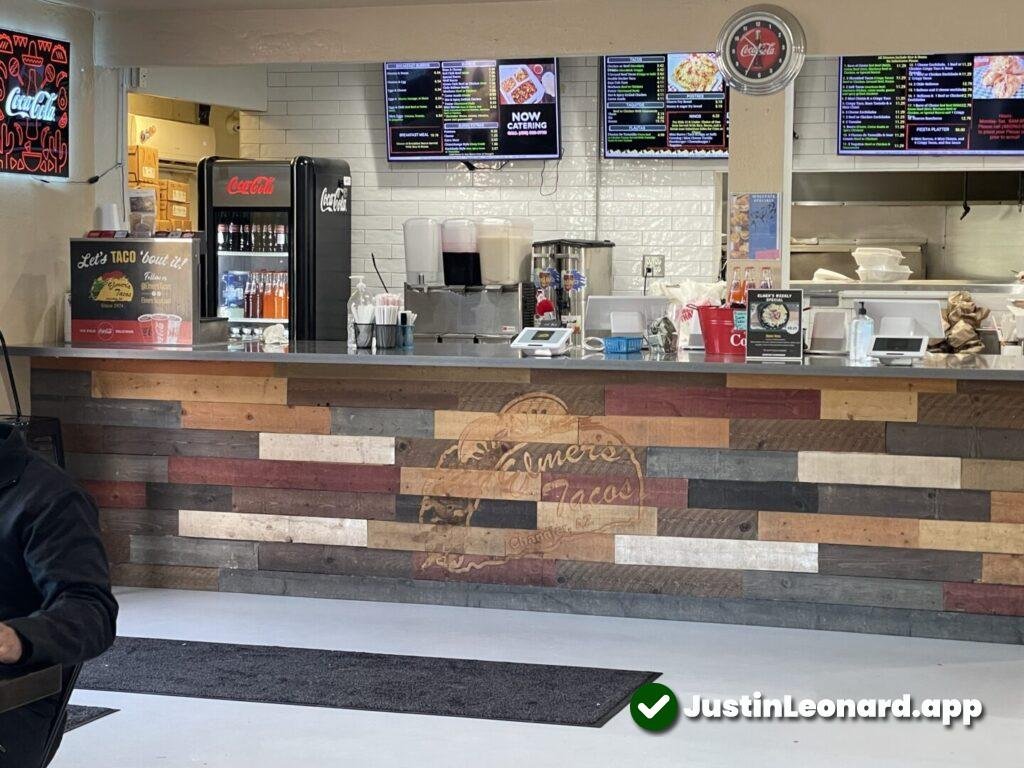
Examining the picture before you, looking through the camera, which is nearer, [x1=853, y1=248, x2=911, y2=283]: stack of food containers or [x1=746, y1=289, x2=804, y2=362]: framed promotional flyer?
[x1=746, y1=289, x2=804, y2=362]: framed promotional flyer

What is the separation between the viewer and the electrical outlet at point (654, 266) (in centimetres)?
884

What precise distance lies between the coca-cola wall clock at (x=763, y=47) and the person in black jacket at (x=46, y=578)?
4.30 metres

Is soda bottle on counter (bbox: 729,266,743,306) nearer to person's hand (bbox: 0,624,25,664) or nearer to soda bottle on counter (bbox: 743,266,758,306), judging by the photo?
soda bottle on counter (bbox: 743,266,758,306)

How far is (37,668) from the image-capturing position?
2305 mm

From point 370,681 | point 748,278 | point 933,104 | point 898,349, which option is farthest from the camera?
point 933,104

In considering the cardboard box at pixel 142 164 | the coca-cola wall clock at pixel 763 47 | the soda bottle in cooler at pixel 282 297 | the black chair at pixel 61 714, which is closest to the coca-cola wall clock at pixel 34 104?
the soda bottle in cooler at pixel 282 297

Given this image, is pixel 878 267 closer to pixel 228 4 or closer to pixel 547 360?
pixel 547 360

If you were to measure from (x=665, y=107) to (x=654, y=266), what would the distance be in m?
0.98

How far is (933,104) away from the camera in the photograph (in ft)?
27.9

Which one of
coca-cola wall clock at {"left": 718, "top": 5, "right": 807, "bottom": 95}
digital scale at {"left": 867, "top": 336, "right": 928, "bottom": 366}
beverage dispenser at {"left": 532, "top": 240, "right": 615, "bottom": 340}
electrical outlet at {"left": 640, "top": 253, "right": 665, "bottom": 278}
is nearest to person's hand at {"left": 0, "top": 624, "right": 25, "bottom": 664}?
digital scale at {"left": 867, "top": 336, "right": 928, "bottom": 366}


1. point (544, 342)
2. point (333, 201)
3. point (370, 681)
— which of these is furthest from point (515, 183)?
point (370, 681)

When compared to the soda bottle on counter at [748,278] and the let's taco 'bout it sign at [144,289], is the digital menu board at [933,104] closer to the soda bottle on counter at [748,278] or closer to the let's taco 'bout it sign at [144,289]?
the soda bottle on counter at [748,278]

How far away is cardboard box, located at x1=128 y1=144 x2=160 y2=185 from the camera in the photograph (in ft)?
28.2

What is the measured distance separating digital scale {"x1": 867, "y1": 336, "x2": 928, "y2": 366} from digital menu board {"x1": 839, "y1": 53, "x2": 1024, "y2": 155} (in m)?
3.63
